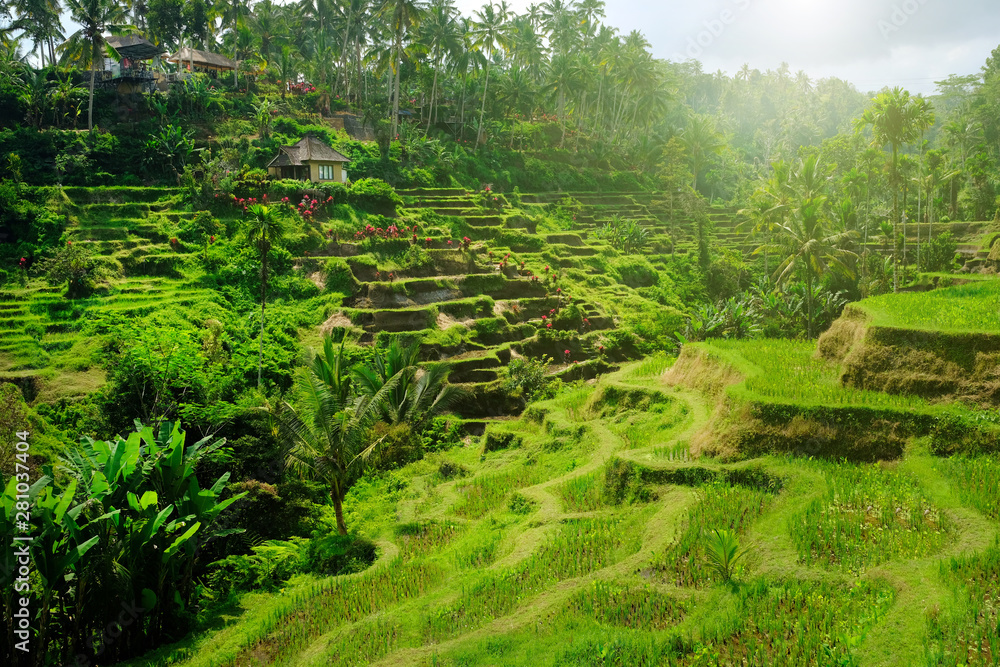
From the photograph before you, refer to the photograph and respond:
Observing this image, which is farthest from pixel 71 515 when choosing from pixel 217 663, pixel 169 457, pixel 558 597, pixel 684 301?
pixel 684 301

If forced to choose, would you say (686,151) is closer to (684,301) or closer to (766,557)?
(684,301)

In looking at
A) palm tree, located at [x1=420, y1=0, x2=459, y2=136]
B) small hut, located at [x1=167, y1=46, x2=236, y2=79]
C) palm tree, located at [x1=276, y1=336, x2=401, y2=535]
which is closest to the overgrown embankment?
palm tree, located at [x1=276, y1=336, x2=401, y2=535]

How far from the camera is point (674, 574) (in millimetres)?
10812

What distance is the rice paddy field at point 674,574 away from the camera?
28.4 ft

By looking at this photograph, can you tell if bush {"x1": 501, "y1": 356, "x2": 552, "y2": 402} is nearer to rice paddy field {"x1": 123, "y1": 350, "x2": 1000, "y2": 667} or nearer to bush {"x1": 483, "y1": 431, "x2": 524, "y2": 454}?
bush {"x1": 483, "y1": 431, "x2": 524, "y2": 454}

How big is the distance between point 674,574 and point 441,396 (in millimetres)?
13083

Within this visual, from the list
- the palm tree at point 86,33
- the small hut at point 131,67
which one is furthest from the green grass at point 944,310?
the small hut at point 131,67

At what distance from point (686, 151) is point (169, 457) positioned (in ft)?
148

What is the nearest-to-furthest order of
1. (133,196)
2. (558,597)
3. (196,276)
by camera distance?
(558,597)
(196,276)
(133,196)

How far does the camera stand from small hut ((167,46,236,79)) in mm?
50312

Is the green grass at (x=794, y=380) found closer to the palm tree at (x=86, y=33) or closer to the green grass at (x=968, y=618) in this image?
the green grass at (x=968, y=618)

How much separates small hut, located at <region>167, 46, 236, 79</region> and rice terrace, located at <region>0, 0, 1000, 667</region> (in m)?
Result: 0.36

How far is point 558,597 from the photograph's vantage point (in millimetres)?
10531

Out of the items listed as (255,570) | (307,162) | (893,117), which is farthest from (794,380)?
(307,162)
